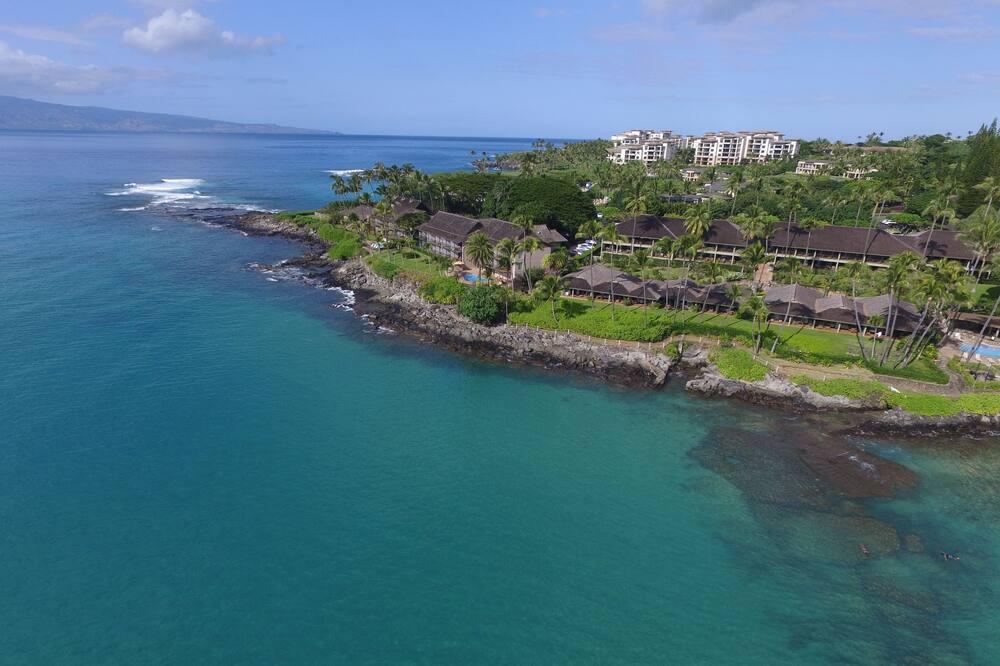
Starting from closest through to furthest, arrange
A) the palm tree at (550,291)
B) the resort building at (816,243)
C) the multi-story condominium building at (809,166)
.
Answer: the palm tree at (550,291)
the resort building at (816,243)
the multi-story condominium building at (809,166)

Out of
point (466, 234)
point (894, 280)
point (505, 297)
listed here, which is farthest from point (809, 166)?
point (505, 297)

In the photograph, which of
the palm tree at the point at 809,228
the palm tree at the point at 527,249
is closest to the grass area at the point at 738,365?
the palm tree at the point at 527,249

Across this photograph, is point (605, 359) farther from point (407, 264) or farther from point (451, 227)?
point (451, 227)

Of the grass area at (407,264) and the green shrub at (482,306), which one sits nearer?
the green shrub at (482,306)

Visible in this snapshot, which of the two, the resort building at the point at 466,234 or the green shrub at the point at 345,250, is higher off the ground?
the resort building at the point at 466,234

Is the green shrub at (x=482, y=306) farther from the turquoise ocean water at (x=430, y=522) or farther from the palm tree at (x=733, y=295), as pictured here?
the palm tree at (x=733, y=295)

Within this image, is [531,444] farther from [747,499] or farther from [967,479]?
[967,479]

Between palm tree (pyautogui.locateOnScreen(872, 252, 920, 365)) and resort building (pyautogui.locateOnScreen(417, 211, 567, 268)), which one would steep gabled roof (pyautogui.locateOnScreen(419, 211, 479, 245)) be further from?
palm tree (pyautogui.locateOnScreen(872, 252, 920, 365))
